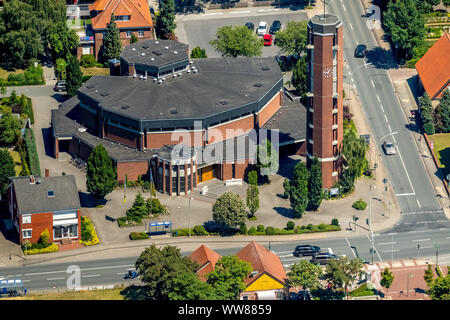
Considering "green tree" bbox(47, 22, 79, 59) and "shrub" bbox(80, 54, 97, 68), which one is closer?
"green tree" bbox(47, 22, 79, 59)

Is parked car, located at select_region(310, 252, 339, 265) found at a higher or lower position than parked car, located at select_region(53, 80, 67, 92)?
lower

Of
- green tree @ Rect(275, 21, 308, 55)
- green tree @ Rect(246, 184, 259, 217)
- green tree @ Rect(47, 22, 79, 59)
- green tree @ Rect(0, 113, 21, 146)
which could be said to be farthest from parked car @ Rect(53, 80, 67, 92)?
green tree @ Rect(246, 184, 259, 217)

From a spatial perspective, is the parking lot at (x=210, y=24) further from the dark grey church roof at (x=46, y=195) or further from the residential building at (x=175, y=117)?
the dark grey church roof at (x=46, y=195)

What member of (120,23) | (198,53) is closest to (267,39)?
(198,53)

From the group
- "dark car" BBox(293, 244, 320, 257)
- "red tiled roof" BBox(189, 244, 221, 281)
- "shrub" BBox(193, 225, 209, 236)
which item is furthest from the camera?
"shrub" BBox(193, 225, 209, 236)

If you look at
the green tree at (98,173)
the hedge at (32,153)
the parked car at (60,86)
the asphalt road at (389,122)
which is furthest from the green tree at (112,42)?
the green tree at (98,173)

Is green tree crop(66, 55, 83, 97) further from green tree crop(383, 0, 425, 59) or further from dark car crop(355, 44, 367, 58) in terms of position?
green tree crop(383, 0, 425, 59)

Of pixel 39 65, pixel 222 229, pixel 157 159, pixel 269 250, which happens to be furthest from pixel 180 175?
pixel 39 65
